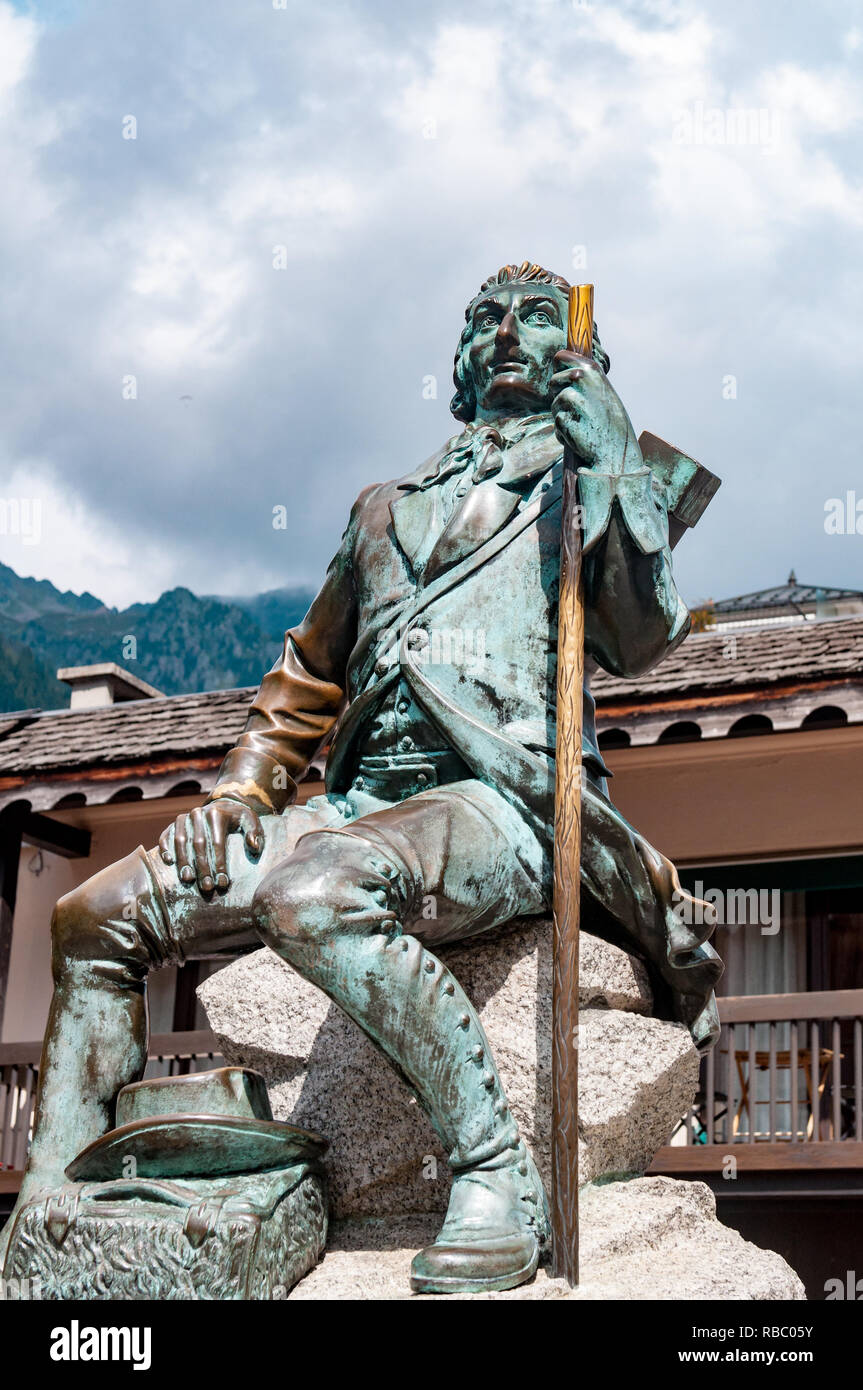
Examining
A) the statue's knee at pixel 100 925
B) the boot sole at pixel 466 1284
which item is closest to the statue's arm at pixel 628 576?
the statue's knee at pixel 100 925

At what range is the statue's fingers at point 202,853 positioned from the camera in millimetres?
3236

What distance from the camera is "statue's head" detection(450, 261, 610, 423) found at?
12.4 feet

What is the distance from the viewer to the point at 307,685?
384 cm

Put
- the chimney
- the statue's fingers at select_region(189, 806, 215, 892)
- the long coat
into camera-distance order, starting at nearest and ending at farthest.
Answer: the statue's fingers at select_region(189, 806, 215, 892)
the long coat
the chimney

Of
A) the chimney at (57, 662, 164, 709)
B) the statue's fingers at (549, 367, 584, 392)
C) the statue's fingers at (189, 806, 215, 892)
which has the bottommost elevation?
the statue's fingers at (189, 806, 215, 892)

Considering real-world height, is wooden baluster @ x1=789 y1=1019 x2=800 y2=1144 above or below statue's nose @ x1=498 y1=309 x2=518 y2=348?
below

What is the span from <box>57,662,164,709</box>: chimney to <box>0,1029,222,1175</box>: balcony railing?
5.33 meters

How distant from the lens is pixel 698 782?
1115 cm

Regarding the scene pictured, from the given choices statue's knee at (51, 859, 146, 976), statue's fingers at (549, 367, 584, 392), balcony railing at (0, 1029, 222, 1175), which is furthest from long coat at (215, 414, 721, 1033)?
→ balcony railing at (0, 1029, 222, 1175)

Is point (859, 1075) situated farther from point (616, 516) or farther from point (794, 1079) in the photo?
point (616, 516)

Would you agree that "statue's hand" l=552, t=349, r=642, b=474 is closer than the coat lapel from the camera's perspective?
Yes

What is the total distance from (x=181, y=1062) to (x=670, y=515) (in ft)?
Answer: 26.1

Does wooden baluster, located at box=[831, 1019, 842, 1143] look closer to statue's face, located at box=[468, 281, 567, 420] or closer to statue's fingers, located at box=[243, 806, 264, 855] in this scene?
statue's face, located at box=[468, 281, 567, 420]
